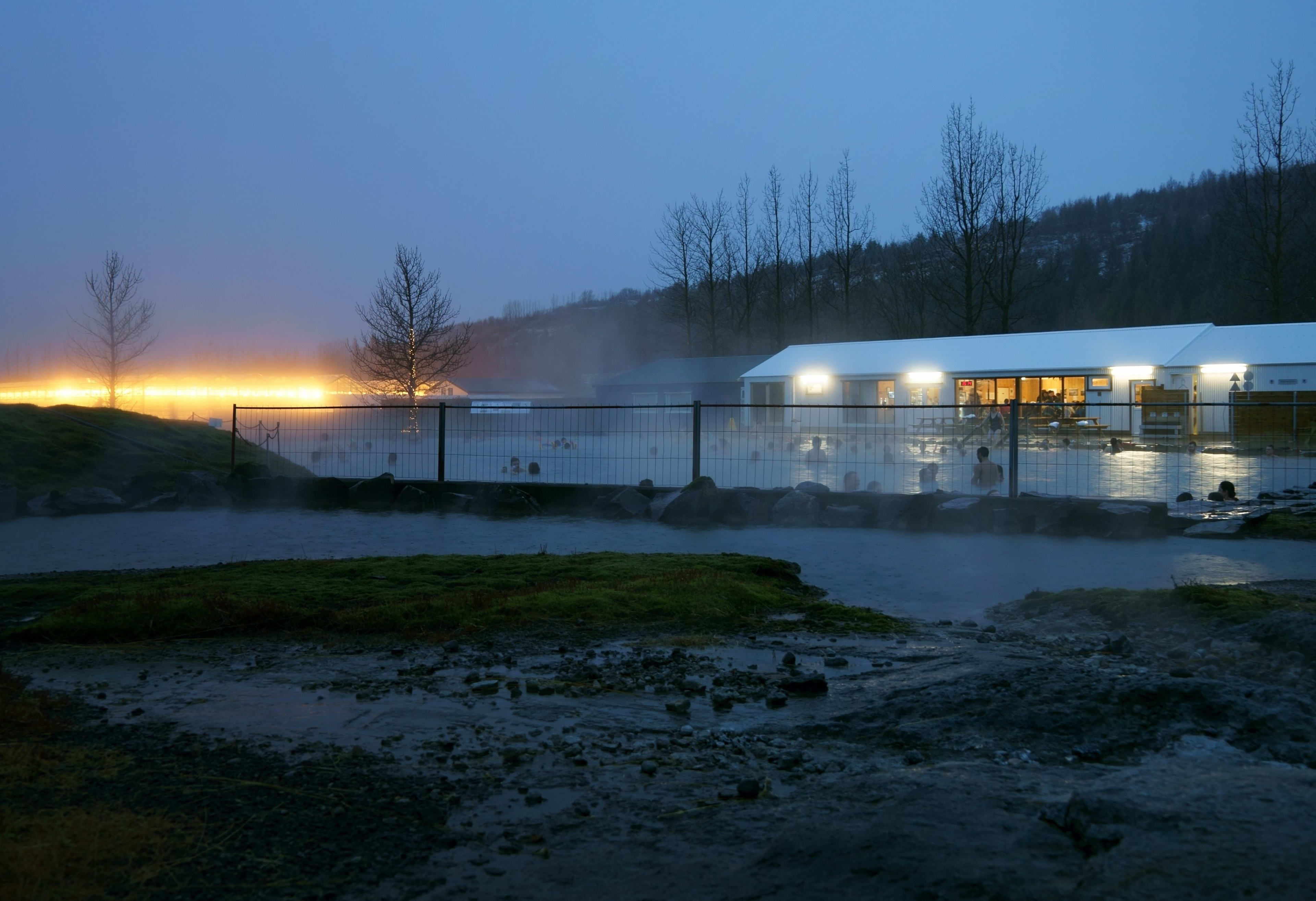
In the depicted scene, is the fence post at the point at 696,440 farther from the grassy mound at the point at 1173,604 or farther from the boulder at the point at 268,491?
the grassy mound at the point at 1173,604

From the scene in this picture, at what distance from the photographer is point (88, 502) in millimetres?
14391

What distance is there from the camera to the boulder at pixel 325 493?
50.6ft

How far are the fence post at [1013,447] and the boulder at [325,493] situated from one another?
10.3 m

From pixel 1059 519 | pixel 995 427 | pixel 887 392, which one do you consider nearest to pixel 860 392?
pixel 887 392

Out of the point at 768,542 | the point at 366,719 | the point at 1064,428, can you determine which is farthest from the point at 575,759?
the point at 1064,428

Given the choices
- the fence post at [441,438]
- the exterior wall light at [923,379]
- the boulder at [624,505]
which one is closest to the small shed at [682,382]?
the exterior wall light at [923,379]

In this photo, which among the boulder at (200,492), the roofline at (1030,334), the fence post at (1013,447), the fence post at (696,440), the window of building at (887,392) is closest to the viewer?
the fence post at (1013,447)

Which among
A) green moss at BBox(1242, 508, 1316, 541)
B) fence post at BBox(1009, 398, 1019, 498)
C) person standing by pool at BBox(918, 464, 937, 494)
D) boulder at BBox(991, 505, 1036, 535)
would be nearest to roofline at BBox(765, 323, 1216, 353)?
person standing by pool at BBox(918, 464, 937, 494)

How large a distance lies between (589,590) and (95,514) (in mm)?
10731

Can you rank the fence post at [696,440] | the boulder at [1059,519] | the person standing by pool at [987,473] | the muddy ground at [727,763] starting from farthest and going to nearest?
the person standing by pool at [987,473], the fence post at [696,440], the boulder at [1059,519], the muddy ground at [727,763]

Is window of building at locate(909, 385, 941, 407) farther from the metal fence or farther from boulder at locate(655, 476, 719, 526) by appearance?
boulder at locate(655, 476, 719, 526)

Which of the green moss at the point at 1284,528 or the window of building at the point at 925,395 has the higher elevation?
the window of building at the point at 925,395

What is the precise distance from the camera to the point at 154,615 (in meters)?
6.07

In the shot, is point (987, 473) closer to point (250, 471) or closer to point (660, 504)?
point (660, 504)
